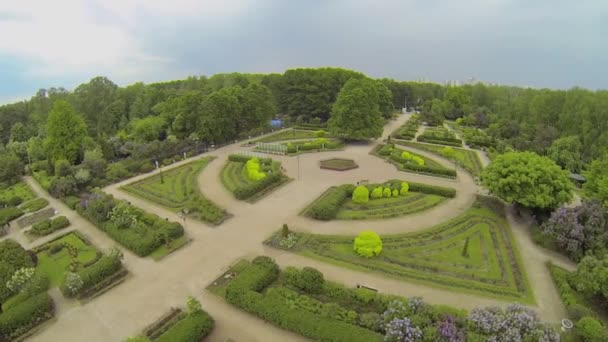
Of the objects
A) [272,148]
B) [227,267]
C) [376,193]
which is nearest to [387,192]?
[376,193]

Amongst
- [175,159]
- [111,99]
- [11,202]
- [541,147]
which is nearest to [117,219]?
[11,202]

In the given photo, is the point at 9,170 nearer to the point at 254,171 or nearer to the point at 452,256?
the point at 254,171

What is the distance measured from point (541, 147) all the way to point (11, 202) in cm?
6678

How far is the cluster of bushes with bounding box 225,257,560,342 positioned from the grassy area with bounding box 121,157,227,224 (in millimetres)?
9716

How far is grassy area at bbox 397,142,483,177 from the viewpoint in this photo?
39562mm

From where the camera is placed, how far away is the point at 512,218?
26891mm

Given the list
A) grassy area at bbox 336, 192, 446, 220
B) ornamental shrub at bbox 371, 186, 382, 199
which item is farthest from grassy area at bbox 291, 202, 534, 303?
ornamental shrub at bbox 371, 186, 382, 199

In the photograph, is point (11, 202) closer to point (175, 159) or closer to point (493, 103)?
point (175, 159)

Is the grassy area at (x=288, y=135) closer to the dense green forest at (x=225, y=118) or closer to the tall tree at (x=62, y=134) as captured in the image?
the dense green forest at (x=225, y=118)

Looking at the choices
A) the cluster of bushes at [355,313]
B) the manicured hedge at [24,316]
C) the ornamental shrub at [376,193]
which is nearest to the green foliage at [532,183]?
the ornamental shrub at [376,193]

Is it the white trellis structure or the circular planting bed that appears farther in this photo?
the white trellis structure

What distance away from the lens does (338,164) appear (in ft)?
135

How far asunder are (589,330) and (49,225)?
3620 centimetres

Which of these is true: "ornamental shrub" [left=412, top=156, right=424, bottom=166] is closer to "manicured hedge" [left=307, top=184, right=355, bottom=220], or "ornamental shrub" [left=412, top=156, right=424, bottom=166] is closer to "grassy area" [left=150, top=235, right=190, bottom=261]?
"manicured hedge" [left=307, top=184, right=355, bottom=220]
